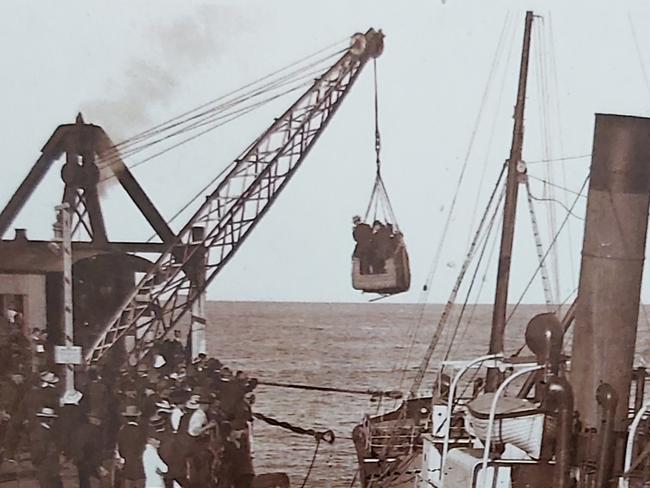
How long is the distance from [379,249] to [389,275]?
0.22 ft

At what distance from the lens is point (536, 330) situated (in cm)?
185

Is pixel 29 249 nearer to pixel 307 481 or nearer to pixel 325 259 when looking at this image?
pixel 325 259

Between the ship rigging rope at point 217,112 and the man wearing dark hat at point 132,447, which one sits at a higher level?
the ship rigging rope at point 217,112

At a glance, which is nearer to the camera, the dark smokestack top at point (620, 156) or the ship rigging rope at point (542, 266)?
the dark smokestack top at point (620, 156)

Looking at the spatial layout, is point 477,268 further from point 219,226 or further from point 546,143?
point 219,226

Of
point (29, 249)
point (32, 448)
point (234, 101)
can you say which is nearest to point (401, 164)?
point (234, 101)

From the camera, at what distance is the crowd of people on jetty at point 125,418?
6.15ft

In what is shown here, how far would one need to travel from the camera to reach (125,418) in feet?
6.23

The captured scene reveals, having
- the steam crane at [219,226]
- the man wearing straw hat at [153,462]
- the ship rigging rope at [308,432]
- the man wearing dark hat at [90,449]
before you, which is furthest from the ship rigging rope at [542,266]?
the man wearing dark hat at [90,449]

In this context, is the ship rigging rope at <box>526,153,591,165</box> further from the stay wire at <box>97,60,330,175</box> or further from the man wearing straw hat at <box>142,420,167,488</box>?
the man wearing straw hat at <box>142,420,167,488</box>

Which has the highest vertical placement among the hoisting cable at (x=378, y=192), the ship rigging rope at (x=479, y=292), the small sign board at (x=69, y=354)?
the hoisting cable at (x=378, y=192)

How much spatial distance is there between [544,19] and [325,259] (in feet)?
2.46

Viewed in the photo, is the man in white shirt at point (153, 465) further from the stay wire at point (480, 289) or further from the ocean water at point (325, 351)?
the stay wire at point (480, 289)

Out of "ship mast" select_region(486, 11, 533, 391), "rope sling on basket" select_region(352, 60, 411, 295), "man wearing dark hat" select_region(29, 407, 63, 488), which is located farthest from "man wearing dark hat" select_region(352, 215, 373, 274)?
"man wearing dark hat" select_region(29, 407, 63, 488)
